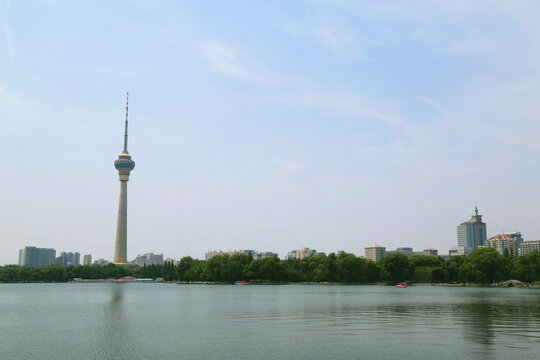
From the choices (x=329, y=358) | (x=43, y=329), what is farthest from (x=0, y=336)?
(x=329, y=358)

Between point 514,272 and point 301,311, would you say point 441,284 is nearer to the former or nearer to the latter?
point 514,272

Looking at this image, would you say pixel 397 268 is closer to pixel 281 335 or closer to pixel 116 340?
pixel 281 335

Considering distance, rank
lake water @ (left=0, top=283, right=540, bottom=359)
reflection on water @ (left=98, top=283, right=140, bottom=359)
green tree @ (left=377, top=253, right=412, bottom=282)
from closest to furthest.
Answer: lake water @ (left=0, top=283, right=540, bottom=359)
reflection on water @ (left=98, top=283, right=140, bottom=359)
green tree @ (left=377, top=253, right=412, bottom=282)

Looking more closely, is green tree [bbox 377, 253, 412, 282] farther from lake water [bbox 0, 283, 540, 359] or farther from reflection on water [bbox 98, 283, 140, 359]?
reflection on water [bbox 98, 283, 140, 359]

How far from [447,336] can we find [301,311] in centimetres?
3018

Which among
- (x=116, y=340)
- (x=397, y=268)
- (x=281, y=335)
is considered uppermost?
(x=397, y=268)

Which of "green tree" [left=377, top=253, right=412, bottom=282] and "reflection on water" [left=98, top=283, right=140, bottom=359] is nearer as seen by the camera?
"reflection on water" [left=98, top=283, right=140, bottom=359]

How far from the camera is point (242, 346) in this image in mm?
40094

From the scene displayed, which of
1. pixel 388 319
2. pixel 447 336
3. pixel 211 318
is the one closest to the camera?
pixel 447 336

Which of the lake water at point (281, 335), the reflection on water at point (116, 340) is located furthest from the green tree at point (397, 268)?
the reflection on water at point (116, 340)

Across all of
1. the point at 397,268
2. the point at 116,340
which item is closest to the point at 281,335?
the point at 116,340

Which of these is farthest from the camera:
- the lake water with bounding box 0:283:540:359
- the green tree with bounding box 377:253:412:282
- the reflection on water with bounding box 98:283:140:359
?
the green tree with bounding box 377:253:412:282

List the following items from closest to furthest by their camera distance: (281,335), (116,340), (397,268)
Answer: (116,340) < (281,335) < (397,268)

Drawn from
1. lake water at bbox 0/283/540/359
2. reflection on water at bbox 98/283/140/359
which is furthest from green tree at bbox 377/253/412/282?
reflection on water at bbox 98/283/140/359
